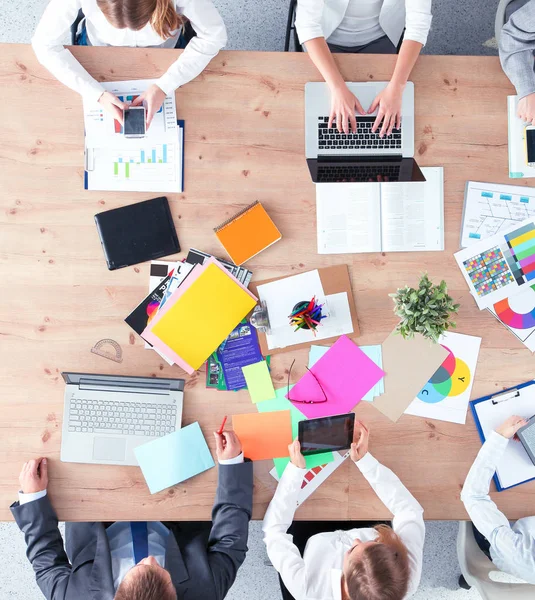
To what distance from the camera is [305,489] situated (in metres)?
1.45

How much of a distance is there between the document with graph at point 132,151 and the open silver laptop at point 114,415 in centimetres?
56

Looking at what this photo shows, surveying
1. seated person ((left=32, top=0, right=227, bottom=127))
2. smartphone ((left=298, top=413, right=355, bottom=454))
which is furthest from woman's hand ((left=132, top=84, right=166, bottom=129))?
smartphone ((left=298, top=413, right=355, bottom=454))

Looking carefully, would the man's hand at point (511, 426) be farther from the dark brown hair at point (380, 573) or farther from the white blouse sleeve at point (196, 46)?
the white blouse sleeve at point (196, 46)

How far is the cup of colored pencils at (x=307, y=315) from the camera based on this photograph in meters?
1.43

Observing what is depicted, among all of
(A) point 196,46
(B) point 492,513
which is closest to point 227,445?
(B) point 492,513

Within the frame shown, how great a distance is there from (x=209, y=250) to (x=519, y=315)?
93cm

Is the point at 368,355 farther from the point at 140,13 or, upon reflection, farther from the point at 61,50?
the point at 61,50

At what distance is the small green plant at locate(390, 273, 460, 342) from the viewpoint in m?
1.34

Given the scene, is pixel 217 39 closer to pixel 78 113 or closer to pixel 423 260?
pixel 78 113

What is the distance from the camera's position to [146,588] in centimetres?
128

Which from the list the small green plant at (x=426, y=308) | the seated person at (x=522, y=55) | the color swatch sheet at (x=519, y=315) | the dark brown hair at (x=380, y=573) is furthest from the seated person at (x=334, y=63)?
the dark brown hair at (x=380, y=573)

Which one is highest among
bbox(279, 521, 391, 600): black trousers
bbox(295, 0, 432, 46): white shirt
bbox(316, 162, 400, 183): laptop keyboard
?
bbox(295, 0, 432, 46): white shirt

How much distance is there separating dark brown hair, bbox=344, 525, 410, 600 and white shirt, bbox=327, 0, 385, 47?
5.10 ft

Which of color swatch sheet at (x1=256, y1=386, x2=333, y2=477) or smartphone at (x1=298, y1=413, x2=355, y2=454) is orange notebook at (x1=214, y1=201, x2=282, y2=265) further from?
smartphone at (x1=298, y1=413, x2=355, y2=454)
